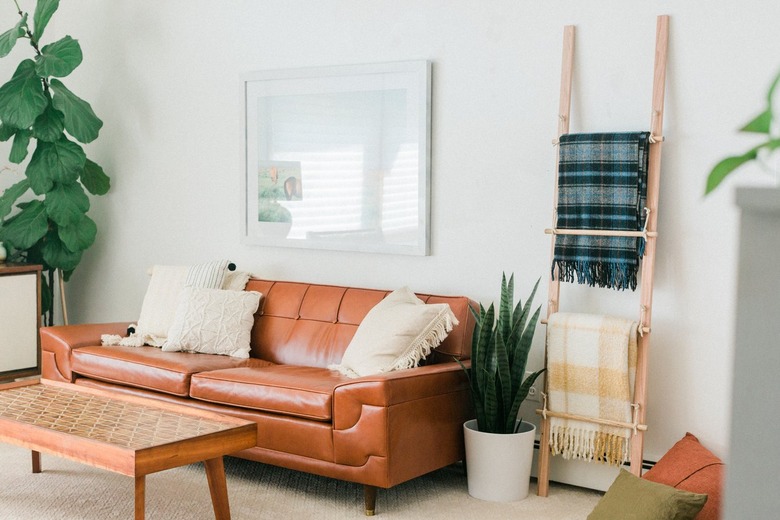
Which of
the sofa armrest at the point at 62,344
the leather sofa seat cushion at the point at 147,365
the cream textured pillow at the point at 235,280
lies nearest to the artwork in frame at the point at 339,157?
the cream textured pillow at the point at 235,280

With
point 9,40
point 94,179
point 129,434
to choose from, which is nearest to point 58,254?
point 94,179

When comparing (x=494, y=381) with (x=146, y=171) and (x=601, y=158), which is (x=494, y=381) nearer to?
(x=601, y=158)

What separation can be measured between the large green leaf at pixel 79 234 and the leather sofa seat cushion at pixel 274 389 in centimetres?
182

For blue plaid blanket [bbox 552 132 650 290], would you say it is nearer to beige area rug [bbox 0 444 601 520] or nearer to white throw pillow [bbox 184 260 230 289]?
beige area rug [bbox 0 444 601 520]

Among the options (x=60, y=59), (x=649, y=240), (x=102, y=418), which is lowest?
(x=102, y=418)

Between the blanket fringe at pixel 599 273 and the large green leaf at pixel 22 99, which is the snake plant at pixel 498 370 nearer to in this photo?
the blanket fringe at pixel 599 273

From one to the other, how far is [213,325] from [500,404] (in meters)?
1.48

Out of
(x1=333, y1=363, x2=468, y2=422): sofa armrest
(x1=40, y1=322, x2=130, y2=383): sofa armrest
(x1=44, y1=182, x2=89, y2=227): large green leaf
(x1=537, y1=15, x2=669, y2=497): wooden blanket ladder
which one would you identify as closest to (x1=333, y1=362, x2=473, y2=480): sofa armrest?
(x1=333, y1=363, x2=468, y2=422): sofa armrest

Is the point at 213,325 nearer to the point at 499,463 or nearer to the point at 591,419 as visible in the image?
the point at 499,463

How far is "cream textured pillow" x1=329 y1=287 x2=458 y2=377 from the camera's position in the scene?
11.5 feet

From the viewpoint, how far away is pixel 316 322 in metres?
4.15

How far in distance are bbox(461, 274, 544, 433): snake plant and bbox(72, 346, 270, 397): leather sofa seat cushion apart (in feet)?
3.73

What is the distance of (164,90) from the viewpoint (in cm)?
514

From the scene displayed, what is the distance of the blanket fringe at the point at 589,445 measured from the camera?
135 inches
